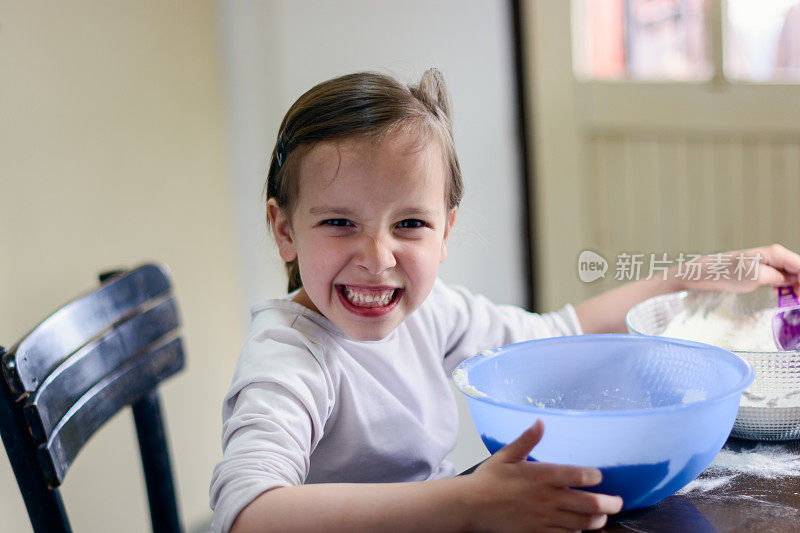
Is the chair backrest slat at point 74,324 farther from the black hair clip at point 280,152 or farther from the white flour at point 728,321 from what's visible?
the white flour at point 728,321

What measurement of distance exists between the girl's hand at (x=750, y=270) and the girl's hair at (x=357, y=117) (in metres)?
0.31

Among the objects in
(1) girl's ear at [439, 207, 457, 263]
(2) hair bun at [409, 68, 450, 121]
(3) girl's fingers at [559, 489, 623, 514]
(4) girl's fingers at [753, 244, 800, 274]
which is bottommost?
(3) girl's fingers at [559, 489, 623, 514]

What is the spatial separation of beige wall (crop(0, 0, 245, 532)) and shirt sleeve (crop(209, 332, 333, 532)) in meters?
1.02

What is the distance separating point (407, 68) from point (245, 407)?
34 centimetres

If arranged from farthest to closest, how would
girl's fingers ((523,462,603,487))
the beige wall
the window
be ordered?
the window < the beige wall < girl's fingers ((523,462,603,487))

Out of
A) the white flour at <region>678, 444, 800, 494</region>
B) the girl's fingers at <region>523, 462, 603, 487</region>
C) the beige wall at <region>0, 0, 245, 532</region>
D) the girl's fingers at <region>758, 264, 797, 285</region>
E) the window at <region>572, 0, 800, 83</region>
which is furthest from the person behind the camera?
the window at <region>572, 0, 800, 83</region>

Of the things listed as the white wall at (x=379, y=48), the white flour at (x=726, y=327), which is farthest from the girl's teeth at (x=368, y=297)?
the white wall at (x=379, y=48)

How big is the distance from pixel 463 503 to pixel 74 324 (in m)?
0.50

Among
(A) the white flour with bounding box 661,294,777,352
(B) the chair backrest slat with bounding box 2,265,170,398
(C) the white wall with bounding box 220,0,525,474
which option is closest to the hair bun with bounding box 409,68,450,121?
(A) the white flour with bounding box 661,294,777,352

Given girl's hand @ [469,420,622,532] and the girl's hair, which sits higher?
the girl's hair

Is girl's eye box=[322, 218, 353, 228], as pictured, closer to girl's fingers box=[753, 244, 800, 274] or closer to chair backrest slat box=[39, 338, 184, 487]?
chair backrest slat box=[39, 338, 184, 487]

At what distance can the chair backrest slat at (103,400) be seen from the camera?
31.3 inches

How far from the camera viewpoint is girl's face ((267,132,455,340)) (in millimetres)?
718

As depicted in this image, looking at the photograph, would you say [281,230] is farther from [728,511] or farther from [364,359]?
[728,511]
